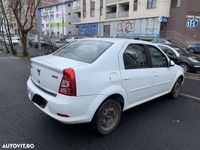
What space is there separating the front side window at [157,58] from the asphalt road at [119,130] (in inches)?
44.3

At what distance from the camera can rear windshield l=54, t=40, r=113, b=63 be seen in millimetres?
3262

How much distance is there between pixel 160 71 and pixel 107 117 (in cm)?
181

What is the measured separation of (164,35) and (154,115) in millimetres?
27024

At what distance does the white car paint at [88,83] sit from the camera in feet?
9.14

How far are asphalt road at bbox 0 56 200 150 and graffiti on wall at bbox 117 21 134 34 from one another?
30.0 m

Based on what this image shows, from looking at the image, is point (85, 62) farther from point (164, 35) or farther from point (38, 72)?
point (164, 35)

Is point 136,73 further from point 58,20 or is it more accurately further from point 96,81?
point 58,20

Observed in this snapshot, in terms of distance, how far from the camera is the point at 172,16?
91.1 ft

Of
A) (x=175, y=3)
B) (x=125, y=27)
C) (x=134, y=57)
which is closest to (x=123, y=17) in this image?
(x=125, y=27)

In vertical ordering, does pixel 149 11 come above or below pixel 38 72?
above

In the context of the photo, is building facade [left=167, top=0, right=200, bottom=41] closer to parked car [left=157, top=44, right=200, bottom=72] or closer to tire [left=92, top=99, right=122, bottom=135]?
parked car [left=157, top=44, right=200, bottom=72]

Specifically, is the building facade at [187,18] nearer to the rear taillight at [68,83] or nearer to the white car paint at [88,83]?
the white car paint at [88,83]

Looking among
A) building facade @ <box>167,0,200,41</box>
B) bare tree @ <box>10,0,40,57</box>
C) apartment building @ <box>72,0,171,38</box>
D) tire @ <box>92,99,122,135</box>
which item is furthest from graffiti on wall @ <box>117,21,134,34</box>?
tire @ <box>92,99,122,135</box>

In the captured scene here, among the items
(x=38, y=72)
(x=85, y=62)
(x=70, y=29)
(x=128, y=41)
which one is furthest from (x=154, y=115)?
(x=70, y=29)
